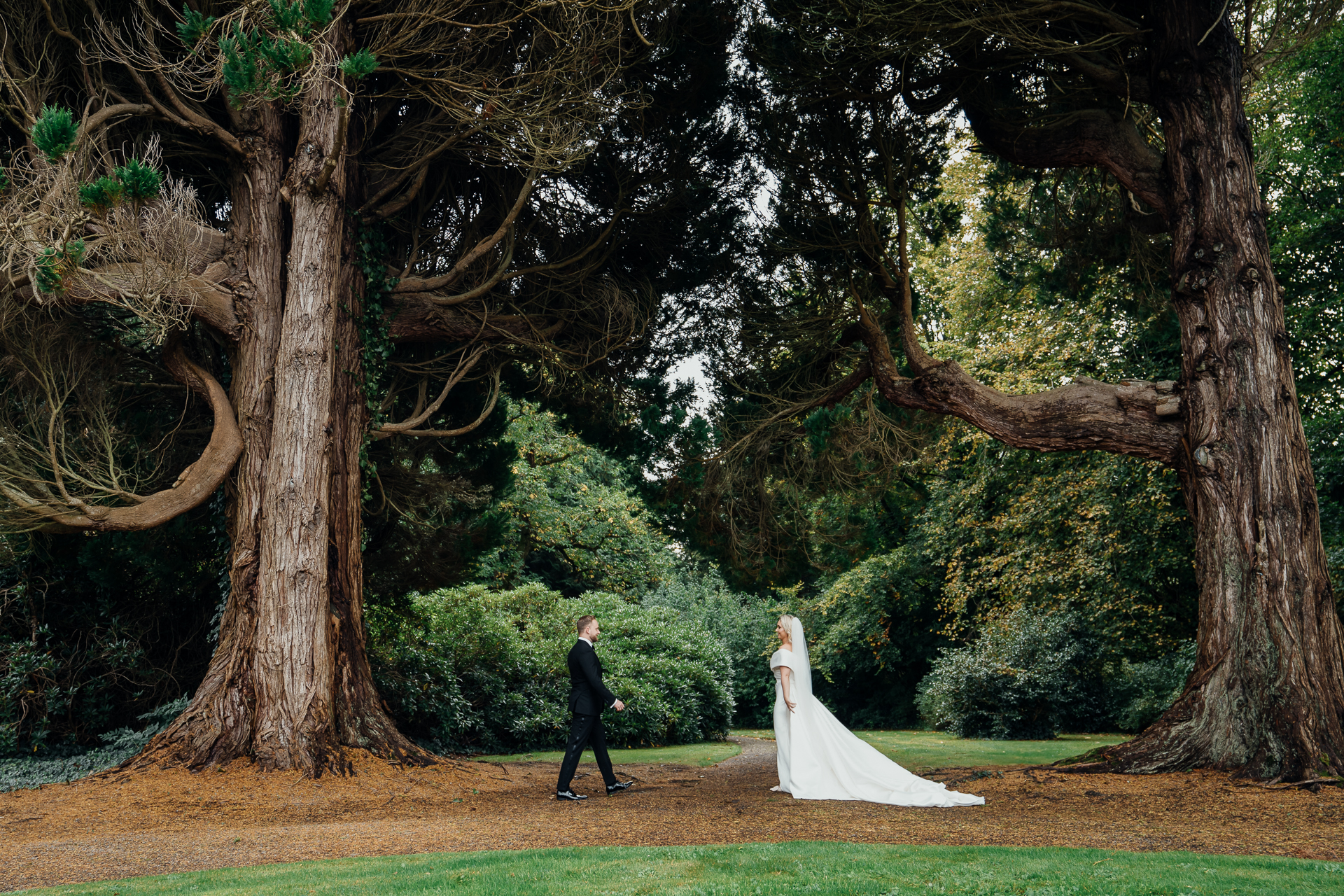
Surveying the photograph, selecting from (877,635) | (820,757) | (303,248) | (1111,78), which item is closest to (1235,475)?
(1111,78)

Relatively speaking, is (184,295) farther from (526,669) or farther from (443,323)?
(526,669)

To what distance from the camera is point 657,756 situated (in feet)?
47.5

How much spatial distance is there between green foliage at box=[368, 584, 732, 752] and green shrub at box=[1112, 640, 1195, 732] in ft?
25.9

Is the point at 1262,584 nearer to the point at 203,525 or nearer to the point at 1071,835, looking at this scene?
the point at 1071,835

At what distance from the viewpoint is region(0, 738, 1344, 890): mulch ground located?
6.03 metres

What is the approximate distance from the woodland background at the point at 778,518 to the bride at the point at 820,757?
3.73m

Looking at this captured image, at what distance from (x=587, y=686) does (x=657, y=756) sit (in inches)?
250

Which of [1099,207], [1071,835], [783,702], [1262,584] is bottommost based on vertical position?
[1071,835]

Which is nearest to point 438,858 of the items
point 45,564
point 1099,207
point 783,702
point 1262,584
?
point 783,702

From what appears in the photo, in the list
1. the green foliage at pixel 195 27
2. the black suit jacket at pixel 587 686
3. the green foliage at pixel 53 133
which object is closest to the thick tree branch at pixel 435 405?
the black suit jacket at pixel 587 686

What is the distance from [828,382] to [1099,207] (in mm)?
4836

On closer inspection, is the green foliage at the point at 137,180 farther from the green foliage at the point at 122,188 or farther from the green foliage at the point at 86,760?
the green foliage at the point at 86,760

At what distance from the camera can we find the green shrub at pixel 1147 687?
16953 millimetres

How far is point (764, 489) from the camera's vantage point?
12.8 meters
